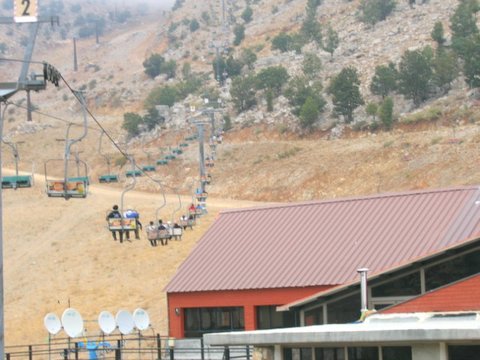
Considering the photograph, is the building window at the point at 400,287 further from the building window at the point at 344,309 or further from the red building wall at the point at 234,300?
the red building wall at the point at 234,300

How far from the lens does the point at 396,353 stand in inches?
1085

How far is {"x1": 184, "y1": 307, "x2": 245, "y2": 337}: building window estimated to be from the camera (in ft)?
181

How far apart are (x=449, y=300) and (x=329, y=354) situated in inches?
169

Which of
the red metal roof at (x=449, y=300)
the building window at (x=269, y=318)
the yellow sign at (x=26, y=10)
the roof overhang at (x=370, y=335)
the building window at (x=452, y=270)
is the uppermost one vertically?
the yellow sign at (x=26, y=10)

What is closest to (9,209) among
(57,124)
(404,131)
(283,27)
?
(404,131)

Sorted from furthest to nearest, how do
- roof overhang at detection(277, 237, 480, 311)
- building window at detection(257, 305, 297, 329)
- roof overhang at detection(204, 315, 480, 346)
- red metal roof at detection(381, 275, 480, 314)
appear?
building window at detection(257, 305, 297, 329) < roof overhang at detection(277, 237, 480, 311) < red metal roof at detection(381, 275, 480, 314) < roof overhang at detection(204, 315, 480, 346)

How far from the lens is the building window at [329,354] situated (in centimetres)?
2862

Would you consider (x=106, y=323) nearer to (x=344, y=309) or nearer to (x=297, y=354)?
(x=344, y=309)

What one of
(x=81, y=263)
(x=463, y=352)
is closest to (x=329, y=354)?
(x=463, y=352)

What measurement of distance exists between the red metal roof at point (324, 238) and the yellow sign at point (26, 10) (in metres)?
19.2

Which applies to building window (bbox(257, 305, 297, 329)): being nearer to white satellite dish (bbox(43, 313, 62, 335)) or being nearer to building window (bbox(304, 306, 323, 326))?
white satellite dish (bbox(43, 313, 62, 335))

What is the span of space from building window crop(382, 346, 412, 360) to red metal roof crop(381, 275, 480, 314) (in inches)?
168

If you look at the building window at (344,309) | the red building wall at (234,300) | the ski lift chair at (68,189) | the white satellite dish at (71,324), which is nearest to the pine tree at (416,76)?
the red building wall at (234,300)

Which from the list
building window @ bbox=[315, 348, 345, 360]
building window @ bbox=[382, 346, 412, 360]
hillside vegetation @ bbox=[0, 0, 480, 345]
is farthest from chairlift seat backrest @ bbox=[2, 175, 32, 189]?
building window @ bbox=[382, 346, 412, 360]
